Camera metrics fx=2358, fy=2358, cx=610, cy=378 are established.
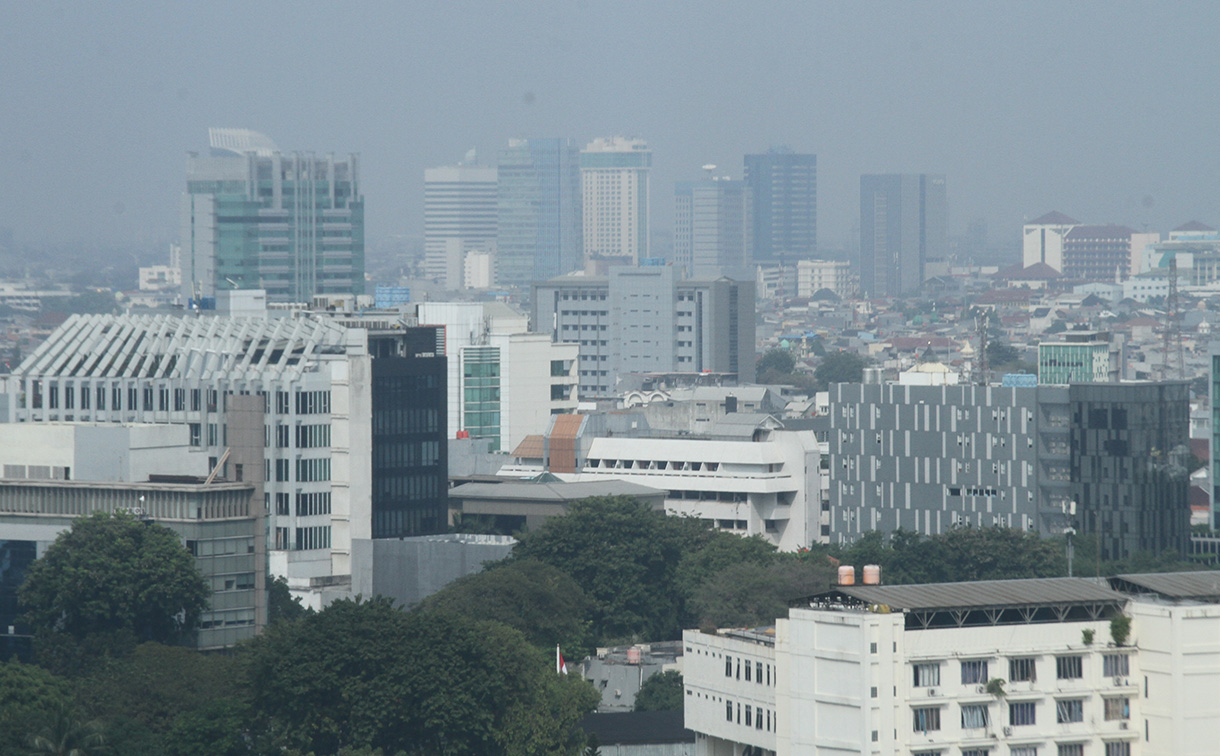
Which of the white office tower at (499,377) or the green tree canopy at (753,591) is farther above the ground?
the white office tower at (499,377)

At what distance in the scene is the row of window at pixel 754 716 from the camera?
58625 mm

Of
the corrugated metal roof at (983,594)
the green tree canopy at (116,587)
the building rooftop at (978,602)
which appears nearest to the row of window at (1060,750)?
the building rooftop at (978,602)

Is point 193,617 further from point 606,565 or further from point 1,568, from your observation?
point 606,565

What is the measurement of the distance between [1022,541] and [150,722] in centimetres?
4616

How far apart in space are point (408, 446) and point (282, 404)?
20.5 ft

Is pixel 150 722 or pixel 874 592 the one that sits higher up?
pixel 874 592

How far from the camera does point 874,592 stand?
54.5 meters

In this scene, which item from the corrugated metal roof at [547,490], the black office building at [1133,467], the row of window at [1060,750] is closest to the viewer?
the row of window at [1060,750]

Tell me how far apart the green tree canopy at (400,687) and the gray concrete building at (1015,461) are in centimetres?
4796

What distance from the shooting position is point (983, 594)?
5522 centimetres

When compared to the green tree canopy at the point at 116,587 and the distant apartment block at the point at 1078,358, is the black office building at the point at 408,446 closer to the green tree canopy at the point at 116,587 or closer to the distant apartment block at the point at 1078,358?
the green tree canopy at the point at 116,587

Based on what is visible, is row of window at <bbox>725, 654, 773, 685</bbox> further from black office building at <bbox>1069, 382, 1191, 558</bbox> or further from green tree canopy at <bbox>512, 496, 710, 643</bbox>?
black office building at <bbox>1069, 382, 1191, 558</bbox>

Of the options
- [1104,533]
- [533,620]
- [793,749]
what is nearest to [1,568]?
[533,620]

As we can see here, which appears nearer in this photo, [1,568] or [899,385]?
[1,568]
